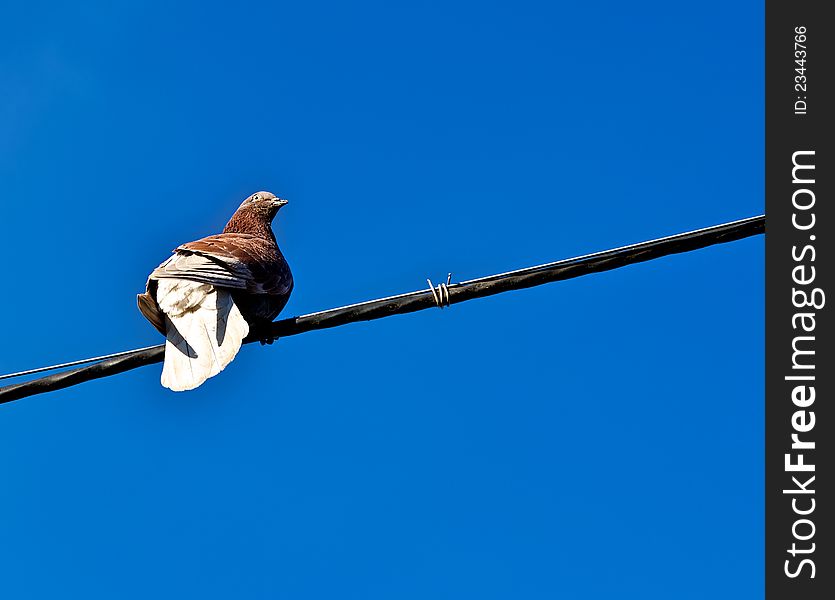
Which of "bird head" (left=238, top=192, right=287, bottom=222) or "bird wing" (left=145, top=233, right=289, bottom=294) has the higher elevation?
"bird head" (left=238, top=192, right=287, bottom=222)

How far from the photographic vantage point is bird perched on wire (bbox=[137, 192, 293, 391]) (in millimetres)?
5520

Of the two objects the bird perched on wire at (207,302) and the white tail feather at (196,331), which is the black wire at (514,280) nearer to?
the bird perched on wire at (207,302)

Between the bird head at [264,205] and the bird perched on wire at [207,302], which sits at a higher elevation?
the bird head at [264,205]

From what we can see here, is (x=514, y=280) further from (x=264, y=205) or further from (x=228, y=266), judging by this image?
(x=264, y=205)

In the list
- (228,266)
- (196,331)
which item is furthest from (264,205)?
(196,331)

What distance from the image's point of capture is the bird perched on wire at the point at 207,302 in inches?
217

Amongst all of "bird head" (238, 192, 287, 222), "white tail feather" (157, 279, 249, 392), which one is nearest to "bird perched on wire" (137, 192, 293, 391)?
"white tail feather" (157, 279, 249, 392)

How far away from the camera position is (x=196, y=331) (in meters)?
5.63

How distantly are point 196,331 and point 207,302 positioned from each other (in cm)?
22

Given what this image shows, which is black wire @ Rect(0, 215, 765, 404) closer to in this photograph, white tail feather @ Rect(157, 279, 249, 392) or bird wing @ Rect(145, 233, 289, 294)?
white tail feather @ Rect(157, 279, 249, 392)

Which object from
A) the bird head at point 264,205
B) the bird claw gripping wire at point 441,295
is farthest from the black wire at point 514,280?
the bird head at point 264,205

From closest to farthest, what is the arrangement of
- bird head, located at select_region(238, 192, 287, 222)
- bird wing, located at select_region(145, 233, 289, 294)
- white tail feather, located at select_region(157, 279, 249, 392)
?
white tail feather, located at select_region(157, 279, 249, 392)
bird wing, located at select_region(145, 233, 289, 294)
bird head, located at select_region(238, 192, 287, 222)
